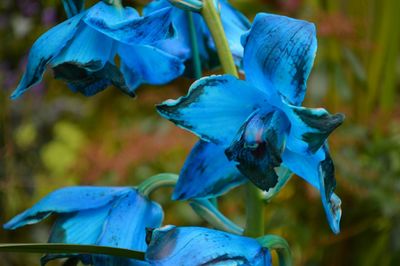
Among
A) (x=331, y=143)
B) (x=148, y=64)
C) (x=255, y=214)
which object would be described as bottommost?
(x=331, y=143)

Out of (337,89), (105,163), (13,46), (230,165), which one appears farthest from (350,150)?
(13,46)

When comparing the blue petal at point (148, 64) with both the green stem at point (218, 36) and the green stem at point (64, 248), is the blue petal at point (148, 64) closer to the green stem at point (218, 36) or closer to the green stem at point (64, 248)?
the green stem at point (218, 36)

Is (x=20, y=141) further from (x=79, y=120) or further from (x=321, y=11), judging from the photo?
(x=321, y=11)

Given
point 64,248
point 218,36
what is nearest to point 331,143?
point 218,36

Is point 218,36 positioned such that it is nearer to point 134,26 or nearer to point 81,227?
point 134,26

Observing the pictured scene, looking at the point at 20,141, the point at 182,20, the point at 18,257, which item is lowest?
the point at 18,257

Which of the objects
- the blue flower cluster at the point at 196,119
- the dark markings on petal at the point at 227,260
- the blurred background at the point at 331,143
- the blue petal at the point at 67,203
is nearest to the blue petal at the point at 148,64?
the blue flower cluster at the point at 196,119

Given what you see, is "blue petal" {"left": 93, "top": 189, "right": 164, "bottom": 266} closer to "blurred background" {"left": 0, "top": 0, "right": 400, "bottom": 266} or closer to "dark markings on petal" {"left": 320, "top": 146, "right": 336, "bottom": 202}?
"dark markings on petal" {"left": 320, "top": 146, "right": 336, "bottom": 202}

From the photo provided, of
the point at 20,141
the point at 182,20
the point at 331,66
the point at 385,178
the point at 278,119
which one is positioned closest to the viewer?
the point at 278,119
